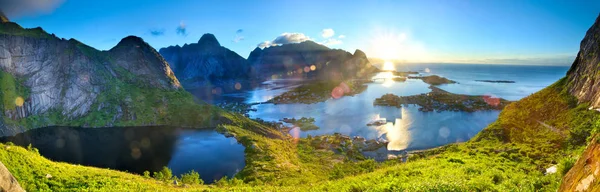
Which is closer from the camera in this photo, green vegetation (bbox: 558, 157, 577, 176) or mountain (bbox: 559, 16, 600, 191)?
green vegetation (bbox: 558, 157, 577, 176)

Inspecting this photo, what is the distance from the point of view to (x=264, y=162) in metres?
71.9

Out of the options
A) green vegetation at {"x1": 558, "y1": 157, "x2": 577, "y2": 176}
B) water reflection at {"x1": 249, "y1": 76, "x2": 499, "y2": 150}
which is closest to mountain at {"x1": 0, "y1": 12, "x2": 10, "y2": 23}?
water reflection at {"x1": 249, "y1": 76, "x2": 499, "y2": 150}

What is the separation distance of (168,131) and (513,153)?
118681 millimetres

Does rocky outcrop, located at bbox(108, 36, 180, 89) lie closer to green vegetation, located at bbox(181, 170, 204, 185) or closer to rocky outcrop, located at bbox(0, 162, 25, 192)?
green vegetation, located at bbox(181, 170, 204, 185)

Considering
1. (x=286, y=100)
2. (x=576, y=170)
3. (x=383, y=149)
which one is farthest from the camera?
(x=286, y=100)

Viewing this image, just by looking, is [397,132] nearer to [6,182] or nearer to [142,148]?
[142,148]

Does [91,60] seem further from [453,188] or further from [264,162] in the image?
[453,188]

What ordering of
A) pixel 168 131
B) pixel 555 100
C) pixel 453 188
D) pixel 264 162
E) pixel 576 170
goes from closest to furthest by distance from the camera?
pixel 576 170
pixel 453 188
pixel 555 100
pixel 264 162
pixel 168 131

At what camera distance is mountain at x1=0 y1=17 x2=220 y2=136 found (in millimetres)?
119125

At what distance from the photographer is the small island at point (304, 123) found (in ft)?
390

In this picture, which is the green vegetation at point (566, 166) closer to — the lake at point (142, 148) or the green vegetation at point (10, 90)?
the lake at point (142, 148)

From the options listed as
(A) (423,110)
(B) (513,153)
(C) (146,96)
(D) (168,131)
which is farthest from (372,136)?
(C) (146,96)

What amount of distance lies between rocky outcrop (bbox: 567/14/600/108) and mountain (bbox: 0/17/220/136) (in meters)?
125

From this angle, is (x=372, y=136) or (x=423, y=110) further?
(x=423, y=110)
